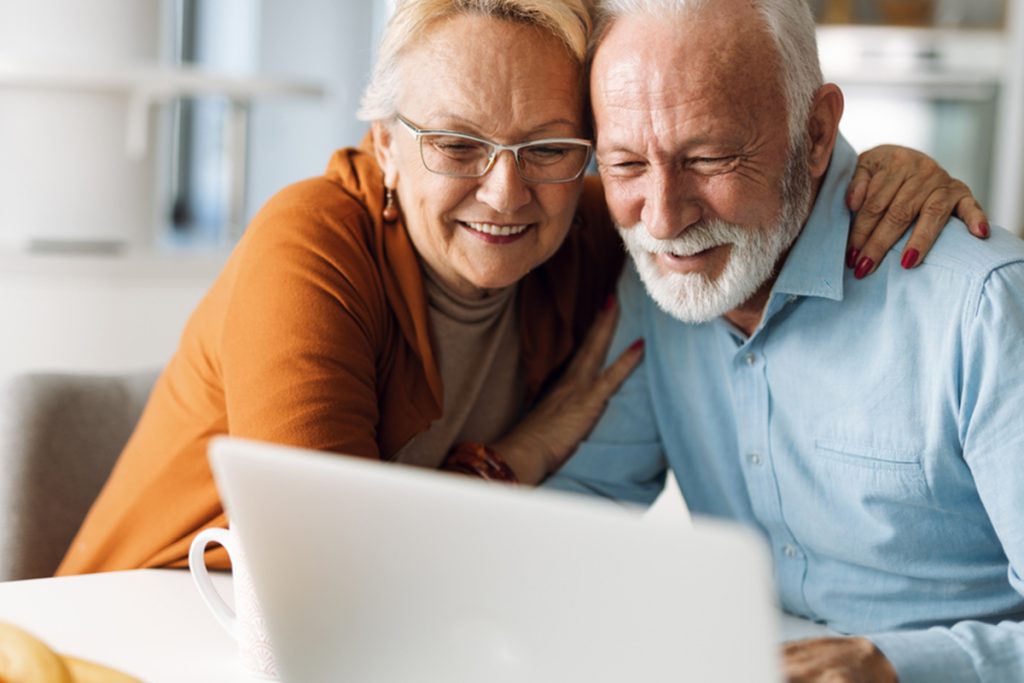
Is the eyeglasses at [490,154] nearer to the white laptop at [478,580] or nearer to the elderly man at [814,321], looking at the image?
the elderly man at [814,321]

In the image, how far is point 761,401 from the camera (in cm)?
155

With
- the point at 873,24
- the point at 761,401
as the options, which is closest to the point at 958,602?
the point at 761,401

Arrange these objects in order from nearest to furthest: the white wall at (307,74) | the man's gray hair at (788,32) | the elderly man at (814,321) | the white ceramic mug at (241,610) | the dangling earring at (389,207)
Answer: the white ceramic mug at (241,610), the elderly man at (814,321), the man's gray hair at (788,32), the dangling earring at (389,207), the white wall at (307,74)

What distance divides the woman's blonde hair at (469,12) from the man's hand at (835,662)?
0.77 m

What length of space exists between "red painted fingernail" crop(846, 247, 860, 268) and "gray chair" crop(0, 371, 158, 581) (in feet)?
3.56

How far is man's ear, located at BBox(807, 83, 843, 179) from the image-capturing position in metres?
1.50

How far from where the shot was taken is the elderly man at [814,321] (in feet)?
4.32

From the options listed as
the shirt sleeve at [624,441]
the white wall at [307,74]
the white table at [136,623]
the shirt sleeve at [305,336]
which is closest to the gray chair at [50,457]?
the white table at [136,623]

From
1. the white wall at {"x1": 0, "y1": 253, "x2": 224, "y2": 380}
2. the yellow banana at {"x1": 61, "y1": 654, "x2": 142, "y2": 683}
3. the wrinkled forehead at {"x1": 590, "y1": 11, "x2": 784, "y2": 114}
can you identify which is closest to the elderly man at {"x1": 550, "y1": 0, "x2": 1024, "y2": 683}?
the wrinkled forehead at {"x1": 590, "y1": 11, "x2": 784, "y2": 114}

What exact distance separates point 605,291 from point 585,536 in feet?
3.75

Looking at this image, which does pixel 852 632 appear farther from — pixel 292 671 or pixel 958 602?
pixel 292 671

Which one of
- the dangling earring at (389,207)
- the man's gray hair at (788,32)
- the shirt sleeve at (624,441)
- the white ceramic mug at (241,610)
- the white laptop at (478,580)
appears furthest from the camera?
the shirt sleeve at (624,441)

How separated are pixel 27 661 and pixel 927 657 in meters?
0.83

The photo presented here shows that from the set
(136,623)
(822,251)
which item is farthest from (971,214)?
(136,623)
